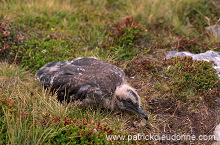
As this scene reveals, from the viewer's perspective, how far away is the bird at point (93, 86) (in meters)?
4.95

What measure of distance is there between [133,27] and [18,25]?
3.29 metres

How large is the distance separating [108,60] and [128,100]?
6.59 ft

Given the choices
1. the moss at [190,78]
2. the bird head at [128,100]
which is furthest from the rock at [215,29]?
the bird head at [128,100]

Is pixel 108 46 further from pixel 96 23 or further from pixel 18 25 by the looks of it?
pixel 18 25

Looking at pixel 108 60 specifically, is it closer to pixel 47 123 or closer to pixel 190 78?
pixel 190 78

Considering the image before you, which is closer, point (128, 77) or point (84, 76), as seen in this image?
point (84, 76)

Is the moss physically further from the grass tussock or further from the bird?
the grass tussock

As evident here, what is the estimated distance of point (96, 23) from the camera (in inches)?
328

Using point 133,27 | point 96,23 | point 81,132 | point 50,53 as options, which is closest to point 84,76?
point 81,132

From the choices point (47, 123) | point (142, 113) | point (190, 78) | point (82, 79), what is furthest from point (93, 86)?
point (190, 78)

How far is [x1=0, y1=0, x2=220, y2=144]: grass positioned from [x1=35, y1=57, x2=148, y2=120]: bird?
22 centimetres

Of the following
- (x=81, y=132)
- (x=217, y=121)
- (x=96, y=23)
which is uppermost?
(x=96, y=23)

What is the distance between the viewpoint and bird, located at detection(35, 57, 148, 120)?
195 inches

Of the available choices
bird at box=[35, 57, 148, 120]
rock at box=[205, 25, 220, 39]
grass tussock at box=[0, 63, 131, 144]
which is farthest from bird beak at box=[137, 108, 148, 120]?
rock at box=[205, 25, 220, 39]
